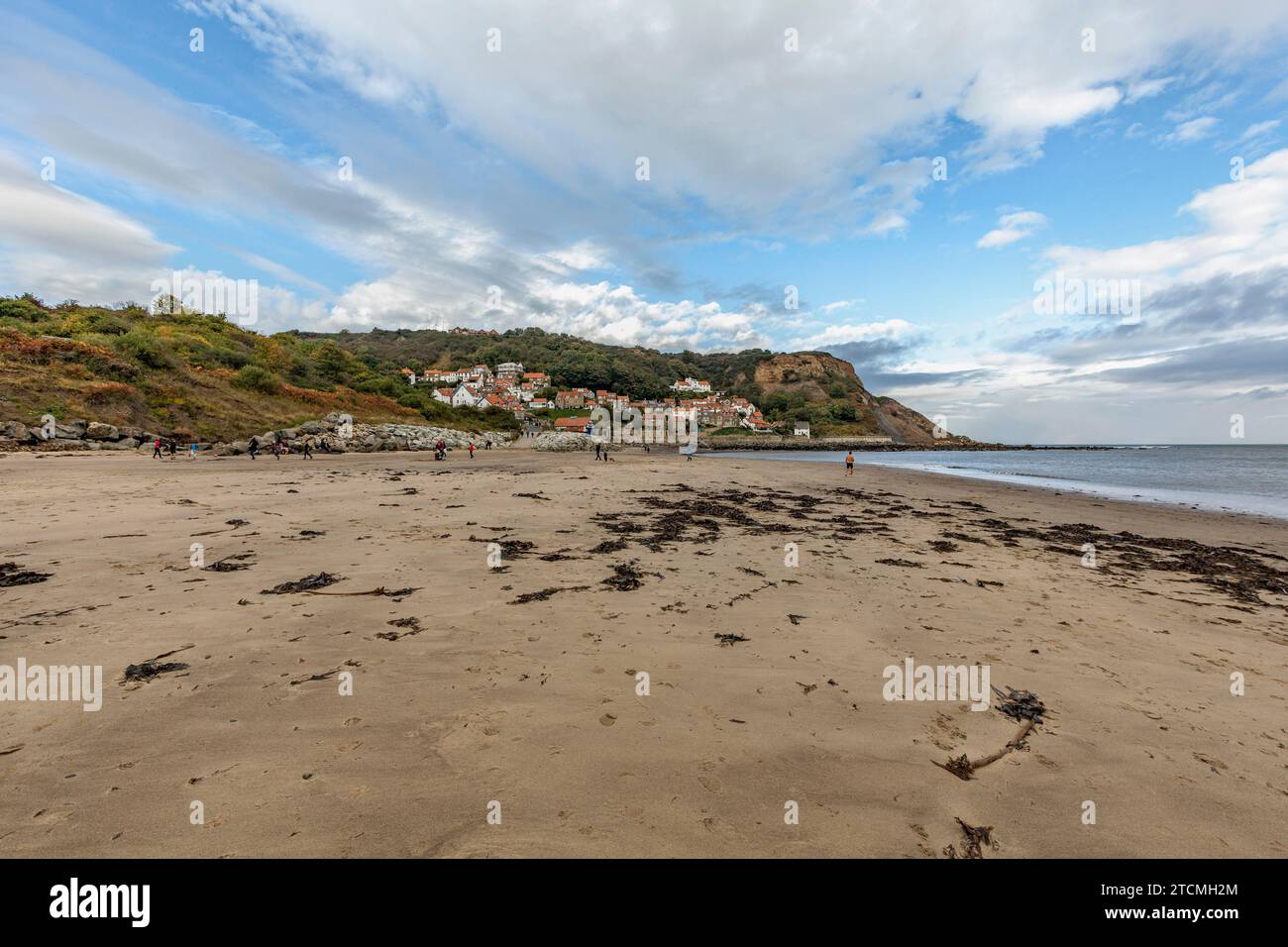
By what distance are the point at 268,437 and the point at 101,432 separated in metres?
7.81

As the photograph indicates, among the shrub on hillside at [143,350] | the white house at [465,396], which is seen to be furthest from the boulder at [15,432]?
the white house at [465,396]

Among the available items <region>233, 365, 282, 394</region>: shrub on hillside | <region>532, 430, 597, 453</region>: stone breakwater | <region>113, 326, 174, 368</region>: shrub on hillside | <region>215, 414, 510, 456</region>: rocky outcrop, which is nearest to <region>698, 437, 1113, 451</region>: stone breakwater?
<region>532, 430, 597, 453</region>: stone breakwater

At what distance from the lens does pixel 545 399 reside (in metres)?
116

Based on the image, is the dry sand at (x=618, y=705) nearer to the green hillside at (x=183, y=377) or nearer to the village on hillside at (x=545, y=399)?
the green hillside at (x=183, y=377)

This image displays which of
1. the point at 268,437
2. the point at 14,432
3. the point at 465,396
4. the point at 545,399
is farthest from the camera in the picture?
the point at 545,399

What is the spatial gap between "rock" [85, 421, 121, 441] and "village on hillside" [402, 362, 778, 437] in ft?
211

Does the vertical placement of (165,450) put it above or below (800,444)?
below

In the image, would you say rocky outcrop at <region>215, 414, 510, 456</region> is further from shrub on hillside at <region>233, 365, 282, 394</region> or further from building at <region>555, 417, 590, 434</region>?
building at <region>555, 417, 590, 434</region>

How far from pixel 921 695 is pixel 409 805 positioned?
3.89m

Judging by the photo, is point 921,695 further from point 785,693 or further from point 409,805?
point 409,805

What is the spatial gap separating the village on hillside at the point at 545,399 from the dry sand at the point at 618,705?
284ft

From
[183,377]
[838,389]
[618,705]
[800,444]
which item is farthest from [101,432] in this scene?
[838,389]

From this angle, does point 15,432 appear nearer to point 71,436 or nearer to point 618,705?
point 71,436

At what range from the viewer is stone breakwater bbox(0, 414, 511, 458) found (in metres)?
26.0
